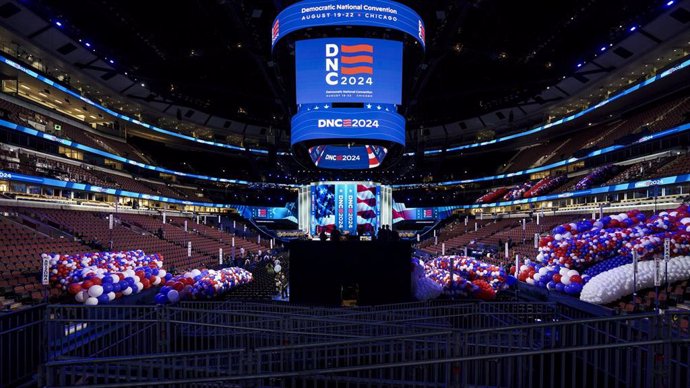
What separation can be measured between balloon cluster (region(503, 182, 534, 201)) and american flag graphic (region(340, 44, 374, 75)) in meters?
32.1

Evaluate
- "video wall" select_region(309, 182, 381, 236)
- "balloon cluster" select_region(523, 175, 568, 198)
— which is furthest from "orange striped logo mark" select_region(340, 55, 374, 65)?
"balloon cluster" select_region(523, 175, 568, 198)

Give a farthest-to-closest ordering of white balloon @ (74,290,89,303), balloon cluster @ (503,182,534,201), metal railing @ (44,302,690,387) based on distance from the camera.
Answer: balloon cluster @ (503,182,534,201)
white balloon @ (74,290,89,303)
metal railing @ (44,302,690,387)

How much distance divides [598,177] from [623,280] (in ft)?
84.8

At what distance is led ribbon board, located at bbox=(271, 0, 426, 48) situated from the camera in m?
15.2

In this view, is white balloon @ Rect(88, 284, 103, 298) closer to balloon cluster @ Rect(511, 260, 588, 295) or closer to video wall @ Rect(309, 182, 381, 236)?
balloon cluster @ Rect(511, 260, 588, 295)

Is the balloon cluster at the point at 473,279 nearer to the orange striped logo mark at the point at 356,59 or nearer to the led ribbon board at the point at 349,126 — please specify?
the led ribbon board at the point at 349,126

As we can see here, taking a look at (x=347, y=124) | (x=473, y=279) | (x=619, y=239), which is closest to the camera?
(x=619, y=239)

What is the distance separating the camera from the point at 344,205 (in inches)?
1670

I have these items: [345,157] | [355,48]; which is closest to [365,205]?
[345,157]

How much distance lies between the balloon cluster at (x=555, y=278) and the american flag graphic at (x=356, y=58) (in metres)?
9.40

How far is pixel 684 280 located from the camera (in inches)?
428

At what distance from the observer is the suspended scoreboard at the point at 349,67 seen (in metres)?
15.5

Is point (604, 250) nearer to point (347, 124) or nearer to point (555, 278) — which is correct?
point (555, 278)

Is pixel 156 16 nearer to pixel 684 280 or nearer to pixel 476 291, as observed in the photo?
pixel 476 291
